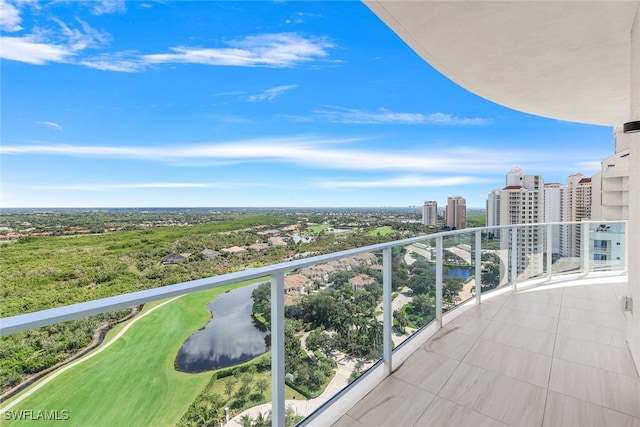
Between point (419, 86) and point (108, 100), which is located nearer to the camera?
point (108, 100)

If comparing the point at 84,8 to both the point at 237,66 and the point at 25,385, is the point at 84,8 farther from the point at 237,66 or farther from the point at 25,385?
the point at 25,385

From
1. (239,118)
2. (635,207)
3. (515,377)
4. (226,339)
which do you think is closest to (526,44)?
(635,207)

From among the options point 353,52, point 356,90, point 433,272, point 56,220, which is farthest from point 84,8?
point 433,272

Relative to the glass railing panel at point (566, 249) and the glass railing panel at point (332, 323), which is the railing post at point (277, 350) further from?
the glass railing panel at point (566, 249)

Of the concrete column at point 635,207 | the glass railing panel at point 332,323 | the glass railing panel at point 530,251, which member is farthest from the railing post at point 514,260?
the glass railing panel at point 332,323

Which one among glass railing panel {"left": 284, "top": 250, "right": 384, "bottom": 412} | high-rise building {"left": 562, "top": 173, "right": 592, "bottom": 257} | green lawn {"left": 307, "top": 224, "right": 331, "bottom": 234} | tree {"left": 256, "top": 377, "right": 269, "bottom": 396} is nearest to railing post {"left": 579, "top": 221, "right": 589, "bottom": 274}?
high-rise building {"left": 562, "top": 173, "right": 592, "bottom": 257}

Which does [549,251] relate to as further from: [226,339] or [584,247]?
[226,339]
